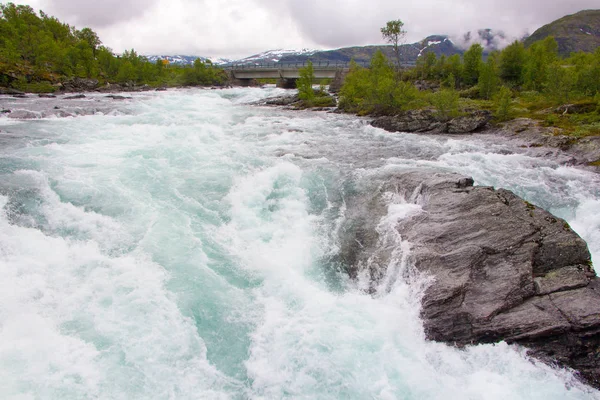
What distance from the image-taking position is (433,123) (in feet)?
110

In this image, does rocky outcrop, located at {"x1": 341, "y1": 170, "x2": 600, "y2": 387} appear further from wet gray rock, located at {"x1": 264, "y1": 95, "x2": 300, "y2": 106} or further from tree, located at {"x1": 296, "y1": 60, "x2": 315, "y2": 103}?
wet gray rock, located at {"x1": 264, "y1": 95, "x2": 300, "y2": 106}

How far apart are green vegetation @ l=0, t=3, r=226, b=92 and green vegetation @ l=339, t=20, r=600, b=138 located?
54417 millimetres

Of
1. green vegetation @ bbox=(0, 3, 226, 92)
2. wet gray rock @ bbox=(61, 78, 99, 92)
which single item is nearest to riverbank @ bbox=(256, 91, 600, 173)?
wet gray rock @ bbox=(61, 78, 99, 92)

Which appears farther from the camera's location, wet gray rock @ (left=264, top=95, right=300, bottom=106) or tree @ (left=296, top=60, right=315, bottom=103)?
wet gray rock @ (left=264, top=95, right=300, bottom=106)

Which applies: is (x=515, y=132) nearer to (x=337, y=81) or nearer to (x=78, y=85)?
(x=337, y=81)

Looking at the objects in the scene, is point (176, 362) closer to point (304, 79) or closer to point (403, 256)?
point (403, 256)

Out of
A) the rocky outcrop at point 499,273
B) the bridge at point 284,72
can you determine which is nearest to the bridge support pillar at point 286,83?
the bridge at point 284,72

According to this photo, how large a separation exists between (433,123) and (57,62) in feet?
279

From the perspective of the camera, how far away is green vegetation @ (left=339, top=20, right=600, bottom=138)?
3278 cm

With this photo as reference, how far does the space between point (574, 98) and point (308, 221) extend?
125 ft

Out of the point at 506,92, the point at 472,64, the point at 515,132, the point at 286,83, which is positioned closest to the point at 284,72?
the point at 286,83

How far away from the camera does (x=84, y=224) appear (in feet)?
41.4

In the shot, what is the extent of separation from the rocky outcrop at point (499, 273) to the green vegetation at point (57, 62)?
67673mm

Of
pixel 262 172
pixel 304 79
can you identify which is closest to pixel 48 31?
pixel 304 79
